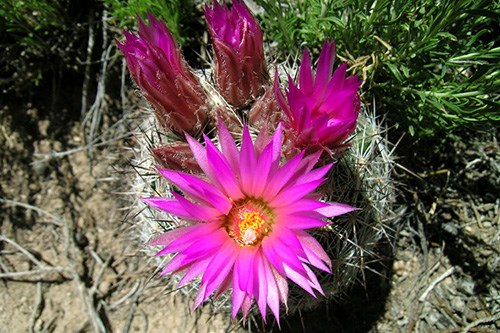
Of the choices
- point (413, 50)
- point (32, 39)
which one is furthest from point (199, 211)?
point (32, 39)

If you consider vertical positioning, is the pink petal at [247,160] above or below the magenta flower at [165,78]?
below

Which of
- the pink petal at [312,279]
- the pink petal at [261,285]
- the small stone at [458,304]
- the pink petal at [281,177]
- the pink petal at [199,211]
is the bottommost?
the small stone at [458,304]

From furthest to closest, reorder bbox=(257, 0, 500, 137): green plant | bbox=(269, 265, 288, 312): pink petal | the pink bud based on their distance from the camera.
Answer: bbox=(257, 0, 500, 137): green plant < the pink bud < bbox=(269, 265, 288, 312): pink petal

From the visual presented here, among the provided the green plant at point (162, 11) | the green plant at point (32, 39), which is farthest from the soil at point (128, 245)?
the green plant at point (162, 11)

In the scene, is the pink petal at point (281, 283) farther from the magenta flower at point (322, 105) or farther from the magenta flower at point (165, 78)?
the magenta flower at point (165, 78)

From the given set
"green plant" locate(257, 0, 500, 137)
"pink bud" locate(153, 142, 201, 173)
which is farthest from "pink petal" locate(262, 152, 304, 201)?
"green plant" locate(257, 0, 500, 137)

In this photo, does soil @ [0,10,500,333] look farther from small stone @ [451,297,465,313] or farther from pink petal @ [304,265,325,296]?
pink petal @ [304,265,325,296]

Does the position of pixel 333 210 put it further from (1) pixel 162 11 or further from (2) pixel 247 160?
(1) pixel 162 11
